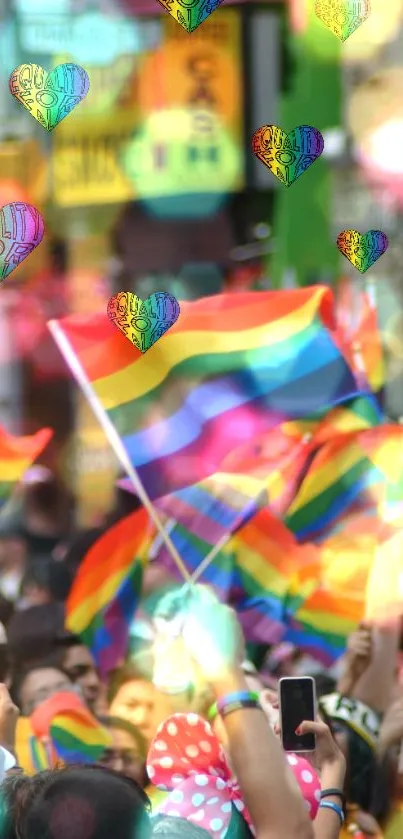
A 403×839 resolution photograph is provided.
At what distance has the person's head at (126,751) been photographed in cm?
258

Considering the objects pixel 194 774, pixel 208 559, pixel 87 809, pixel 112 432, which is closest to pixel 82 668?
pixel 208 559

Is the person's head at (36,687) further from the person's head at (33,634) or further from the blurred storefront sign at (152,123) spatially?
the blurred storefront sign at (152,123)

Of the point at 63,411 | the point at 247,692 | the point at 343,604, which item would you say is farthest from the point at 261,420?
the point at 63,411

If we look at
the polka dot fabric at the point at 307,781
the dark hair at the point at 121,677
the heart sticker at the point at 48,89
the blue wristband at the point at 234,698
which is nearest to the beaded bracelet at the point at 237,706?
the blue wristband at the point at 234,698

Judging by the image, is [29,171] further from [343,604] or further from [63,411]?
[343,604]

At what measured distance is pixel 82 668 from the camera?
2805mm

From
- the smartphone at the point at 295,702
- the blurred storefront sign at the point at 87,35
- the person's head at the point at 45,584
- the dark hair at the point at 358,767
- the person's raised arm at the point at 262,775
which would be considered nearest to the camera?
the person's raised arm at the point at 262,775

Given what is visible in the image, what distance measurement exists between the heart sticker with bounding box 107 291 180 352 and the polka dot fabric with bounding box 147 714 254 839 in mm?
730

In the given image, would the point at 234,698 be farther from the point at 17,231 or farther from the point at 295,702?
the point at 17,231

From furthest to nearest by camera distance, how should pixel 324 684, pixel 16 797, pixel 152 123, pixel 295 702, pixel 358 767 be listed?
pixel 152 123 → pixel 324 684 → pixel 358 767 → pixel 295 702 → pixel 16 797

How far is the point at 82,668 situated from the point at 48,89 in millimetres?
1075

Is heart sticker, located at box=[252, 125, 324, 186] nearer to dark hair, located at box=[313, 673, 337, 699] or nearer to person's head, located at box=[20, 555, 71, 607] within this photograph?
dark hair, located at box=[313, 673, 337, 699]

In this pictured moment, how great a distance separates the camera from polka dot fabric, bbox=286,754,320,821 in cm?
220

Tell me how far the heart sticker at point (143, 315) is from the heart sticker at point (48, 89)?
33 cm
